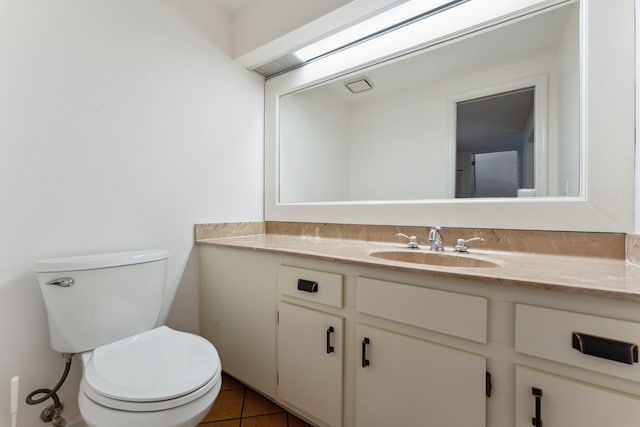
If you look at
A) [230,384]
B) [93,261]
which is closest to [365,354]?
[230,384]

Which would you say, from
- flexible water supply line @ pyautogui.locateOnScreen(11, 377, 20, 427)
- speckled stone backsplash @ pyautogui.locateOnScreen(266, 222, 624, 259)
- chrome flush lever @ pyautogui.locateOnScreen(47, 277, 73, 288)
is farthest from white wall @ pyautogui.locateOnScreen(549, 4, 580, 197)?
flexible water supply line @ pyautogui.locateOnScreen(11, 377, 20, 427)

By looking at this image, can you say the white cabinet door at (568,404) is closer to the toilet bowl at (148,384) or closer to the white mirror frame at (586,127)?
the white mirror frame at (586,127)

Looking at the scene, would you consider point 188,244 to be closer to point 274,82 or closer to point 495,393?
point 274,82

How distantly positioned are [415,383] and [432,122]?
1.27 meters

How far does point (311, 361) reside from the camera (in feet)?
3.88

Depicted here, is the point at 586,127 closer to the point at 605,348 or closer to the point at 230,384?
the point at 605,348

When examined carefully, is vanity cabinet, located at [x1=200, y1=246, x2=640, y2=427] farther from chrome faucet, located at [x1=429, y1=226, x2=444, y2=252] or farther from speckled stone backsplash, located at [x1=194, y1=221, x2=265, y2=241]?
chrome faucet, located at [x1=429, y1=226, x2=444, y2=252]

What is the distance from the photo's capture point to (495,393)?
2.63 ft

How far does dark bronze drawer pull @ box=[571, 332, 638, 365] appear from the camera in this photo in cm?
63

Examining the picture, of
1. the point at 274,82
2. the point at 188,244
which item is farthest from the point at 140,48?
the point at 188,244

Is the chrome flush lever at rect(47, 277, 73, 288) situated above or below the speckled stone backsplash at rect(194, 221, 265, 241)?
below

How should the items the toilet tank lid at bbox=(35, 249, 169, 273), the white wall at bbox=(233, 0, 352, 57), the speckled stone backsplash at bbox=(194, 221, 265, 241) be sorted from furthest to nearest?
1. the speckled stone backsplash at bbox=(194, 221, 265, 241)
2. the white wall at bbox=(233, 0, 352, 57)
3. the toilet tank lid at bbox=(35, 249, 169, 273)

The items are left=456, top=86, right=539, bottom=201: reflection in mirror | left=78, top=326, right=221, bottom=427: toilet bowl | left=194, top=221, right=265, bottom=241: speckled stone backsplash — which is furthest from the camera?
left=194, top=221, right=265, bottom=241: speckled stone backsplash

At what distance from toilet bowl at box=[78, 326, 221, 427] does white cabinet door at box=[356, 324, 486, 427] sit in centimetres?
53
